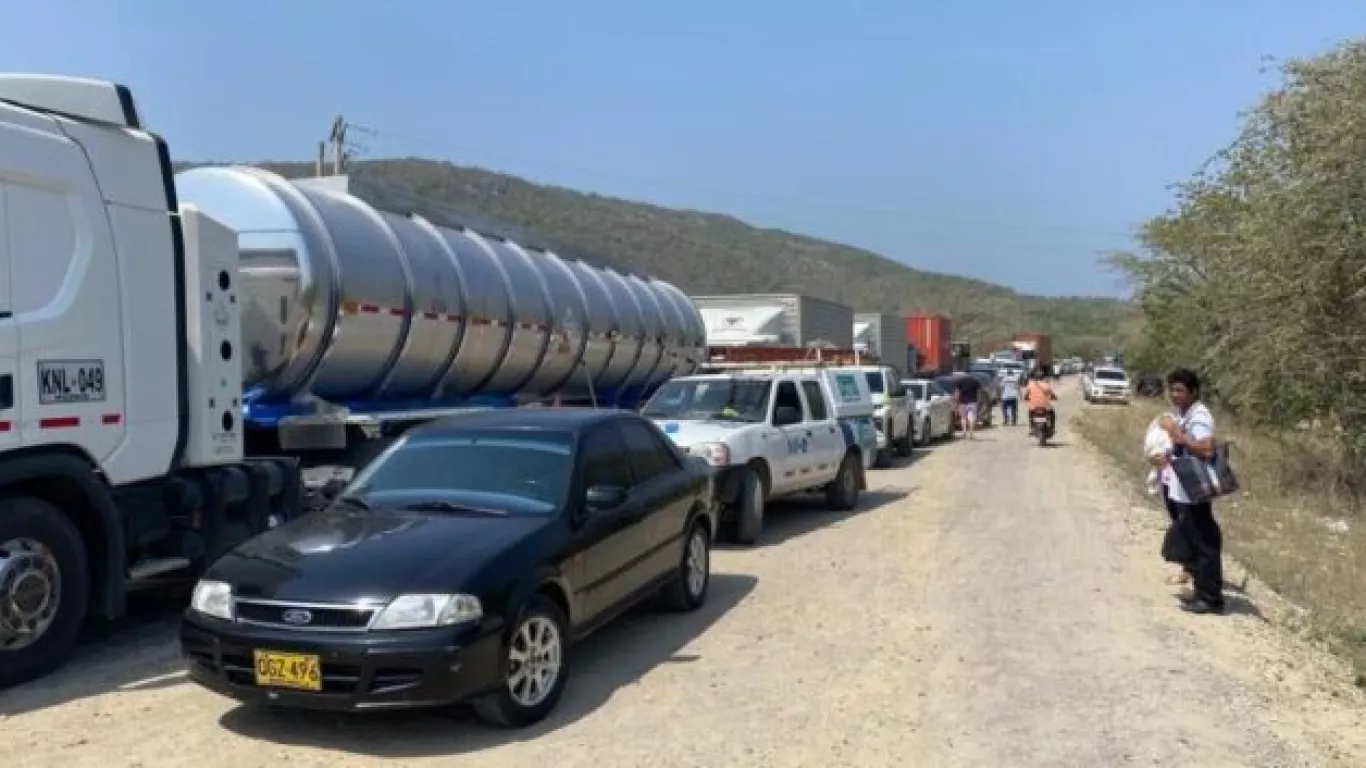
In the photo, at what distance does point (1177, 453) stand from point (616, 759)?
5.25 meters

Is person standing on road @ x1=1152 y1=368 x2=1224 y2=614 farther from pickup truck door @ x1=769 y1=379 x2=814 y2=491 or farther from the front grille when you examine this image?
the front grille

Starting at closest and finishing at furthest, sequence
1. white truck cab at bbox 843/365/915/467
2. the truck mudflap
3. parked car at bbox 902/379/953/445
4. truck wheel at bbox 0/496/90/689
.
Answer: truck wheel at bbox 0/496/90/689 → the truck mudflap → white truck cab at bbox 843/365/915/467 → parked car at bbox 902/379/953/445

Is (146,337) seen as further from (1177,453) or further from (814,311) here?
(814,311)

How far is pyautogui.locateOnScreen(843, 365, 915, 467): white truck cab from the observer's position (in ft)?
73.6

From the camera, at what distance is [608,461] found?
7648 mm

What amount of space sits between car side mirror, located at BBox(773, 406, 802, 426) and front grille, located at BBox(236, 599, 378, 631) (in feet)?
25.8

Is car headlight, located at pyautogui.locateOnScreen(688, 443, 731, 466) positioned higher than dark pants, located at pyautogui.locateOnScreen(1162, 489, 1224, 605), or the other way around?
car headlight, located at pyautogui.locateOnScreen(688, 443, 731, 466)

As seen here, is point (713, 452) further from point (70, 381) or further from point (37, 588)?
point (37, 588)

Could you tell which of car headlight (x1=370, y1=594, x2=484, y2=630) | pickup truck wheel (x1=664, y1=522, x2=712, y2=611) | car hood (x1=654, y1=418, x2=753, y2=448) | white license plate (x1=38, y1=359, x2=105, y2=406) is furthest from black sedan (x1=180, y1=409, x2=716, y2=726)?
car hood (x1=654, y1=418, x2=753, y2=448)

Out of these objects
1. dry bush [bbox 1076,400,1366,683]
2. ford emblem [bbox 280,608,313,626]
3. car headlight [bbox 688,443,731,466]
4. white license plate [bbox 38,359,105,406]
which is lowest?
dry bush [bbox 1076,400,1366,683]

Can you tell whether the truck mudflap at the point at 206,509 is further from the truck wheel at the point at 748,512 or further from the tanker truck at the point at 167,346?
the truck wheel at the point at 748,512

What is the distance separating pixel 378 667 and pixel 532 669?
0.84m

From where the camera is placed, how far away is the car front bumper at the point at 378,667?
18.2 feet

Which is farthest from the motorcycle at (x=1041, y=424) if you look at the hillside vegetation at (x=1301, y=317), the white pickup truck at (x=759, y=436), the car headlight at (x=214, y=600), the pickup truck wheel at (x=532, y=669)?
the car headlight at (x=214, y=600)
